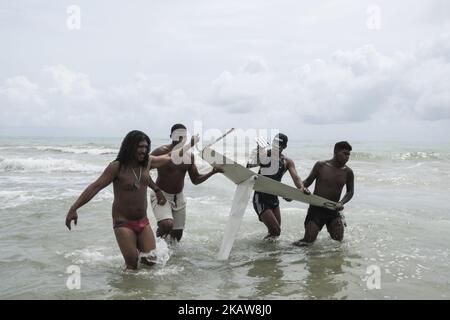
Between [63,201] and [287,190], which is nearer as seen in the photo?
[287,190]

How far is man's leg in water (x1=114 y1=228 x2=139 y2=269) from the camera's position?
5168 millimetres

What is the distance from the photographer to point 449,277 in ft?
18.0

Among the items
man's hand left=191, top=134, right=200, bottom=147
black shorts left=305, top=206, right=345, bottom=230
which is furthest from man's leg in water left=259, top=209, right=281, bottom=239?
man's hand left=191, top=134, right=200, bottom=147

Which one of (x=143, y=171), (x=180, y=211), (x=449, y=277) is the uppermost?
(x=143, y=171)

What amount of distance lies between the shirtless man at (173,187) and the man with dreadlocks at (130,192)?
39.1 inches

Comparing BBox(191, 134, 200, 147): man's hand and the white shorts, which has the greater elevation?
BBox(191, 134, 200, 147): man's hand

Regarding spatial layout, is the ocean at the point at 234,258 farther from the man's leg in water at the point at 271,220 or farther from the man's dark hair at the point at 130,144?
the man's dark hair at the point at 130,144

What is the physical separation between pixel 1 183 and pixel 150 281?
1230 cm

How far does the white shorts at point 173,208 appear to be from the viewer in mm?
6547

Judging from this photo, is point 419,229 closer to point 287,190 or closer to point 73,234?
point 287,190

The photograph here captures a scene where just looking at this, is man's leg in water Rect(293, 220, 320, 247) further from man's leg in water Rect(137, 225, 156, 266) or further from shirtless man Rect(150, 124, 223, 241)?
man's leg in water Rect(137, 225, 156, 266)

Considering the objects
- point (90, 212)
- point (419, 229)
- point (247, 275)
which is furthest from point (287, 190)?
point (90, 212)

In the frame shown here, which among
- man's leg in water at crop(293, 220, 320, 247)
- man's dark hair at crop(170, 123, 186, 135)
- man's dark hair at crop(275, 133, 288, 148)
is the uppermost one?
man's dark hair at crop(170, 123, 186, 135)
